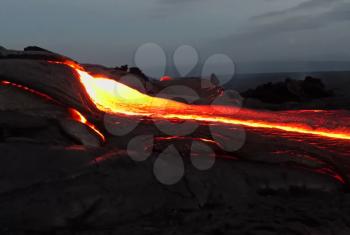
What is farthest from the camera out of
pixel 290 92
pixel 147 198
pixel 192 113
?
pixel 290 92

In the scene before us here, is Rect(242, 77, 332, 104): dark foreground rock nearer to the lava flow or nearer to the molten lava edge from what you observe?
the lava flow

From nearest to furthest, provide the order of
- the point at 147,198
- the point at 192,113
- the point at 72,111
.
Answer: the point at 147,198, the point at 72,111, the point at 192,113

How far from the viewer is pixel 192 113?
816 cm

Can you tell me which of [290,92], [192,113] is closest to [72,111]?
[192,113]

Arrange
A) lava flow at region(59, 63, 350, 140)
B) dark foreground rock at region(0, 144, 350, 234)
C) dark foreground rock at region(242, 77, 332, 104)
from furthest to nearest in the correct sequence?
dark foreground rock at region(242, 77, 332, 104) → lava flow at region(59, 63, 350, 140) → dark foreground rock at region(0, 144, 350, 234)

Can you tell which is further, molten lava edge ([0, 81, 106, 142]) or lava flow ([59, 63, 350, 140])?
lava flow ([59, 63, 350, 140])

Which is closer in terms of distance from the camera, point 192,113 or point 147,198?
point 147,198

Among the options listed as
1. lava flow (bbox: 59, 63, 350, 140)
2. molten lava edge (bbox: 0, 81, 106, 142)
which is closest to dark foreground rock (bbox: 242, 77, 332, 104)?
lava flow (bbox: 59, 63, 350, 140)

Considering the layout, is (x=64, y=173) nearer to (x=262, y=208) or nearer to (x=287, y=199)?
(x=262, y=208)

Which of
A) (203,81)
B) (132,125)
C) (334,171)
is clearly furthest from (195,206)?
(203,81)

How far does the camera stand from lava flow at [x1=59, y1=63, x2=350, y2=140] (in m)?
7.28

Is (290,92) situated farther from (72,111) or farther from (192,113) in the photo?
(72,111)

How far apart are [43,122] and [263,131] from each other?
3.50 metres

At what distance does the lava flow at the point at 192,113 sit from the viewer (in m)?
7.28
